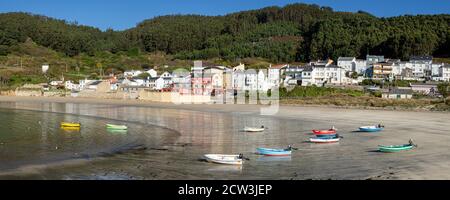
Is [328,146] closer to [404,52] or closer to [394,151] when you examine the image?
[394,151]

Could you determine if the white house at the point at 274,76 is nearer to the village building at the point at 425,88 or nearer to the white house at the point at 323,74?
the white house at the point at 323,74

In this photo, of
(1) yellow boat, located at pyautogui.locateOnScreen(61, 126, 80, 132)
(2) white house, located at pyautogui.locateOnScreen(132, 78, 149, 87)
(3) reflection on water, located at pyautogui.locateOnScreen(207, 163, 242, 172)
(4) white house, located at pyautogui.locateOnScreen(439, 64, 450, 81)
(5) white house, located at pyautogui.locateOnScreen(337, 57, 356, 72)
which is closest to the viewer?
(3) reflection on water, located at pyautogui.locateOnScreen(207, 163, 242, 172)

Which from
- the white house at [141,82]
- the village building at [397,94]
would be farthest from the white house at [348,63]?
the white house at [141,82]

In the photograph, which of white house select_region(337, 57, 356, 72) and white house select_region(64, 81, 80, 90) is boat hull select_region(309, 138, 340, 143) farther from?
white house select_region(337, 57, 356, 72)

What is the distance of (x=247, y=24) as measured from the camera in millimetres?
153375

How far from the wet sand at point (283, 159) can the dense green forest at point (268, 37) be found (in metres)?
62.2

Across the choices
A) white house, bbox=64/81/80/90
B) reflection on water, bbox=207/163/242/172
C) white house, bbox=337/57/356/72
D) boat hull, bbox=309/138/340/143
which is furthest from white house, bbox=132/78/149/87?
reflection on water, bbox=207/163/242/172

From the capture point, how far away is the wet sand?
1575cm

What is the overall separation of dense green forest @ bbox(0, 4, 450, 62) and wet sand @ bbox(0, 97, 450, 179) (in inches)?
2448

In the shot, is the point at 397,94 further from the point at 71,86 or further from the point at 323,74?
the point at 71,86

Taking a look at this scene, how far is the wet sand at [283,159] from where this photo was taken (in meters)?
15.8

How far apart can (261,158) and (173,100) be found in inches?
1514

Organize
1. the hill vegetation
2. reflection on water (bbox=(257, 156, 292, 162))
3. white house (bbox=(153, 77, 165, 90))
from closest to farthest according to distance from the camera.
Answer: reflection on water (bbox=(257, 156, 292, 162)) → white house (bbox=(153, 77, 165, 90)) → the hill vegetation
